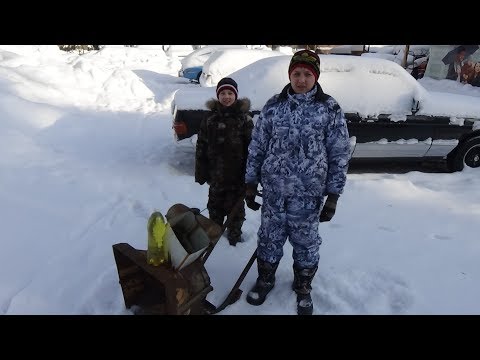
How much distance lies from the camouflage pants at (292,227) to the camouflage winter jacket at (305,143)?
3.4 inches

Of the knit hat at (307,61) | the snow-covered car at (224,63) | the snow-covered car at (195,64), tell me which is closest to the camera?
the knit hat at (307,61)

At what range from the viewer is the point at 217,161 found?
10.3 ft

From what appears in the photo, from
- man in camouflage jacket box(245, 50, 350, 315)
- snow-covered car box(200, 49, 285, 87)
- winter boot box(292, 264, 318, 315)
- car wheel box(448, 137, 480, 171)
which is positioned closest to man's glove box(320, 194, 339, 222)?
man in camouflage jacket box(245, 50, 350, 315)

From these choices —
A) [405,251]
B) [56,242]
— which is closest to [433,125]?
[405,251]

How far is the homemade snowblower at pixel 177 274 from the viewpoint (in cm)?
205

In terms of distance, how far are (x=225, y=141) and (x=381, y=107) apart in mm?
3090

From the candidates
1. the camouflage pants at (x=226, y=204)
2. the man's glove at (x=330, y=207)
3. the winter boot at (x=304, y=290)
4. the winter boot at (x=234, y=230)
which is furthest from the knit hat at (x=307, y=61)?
the winter boot at (x=234, y=230)

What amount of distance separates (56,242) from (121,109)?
22.0 feet

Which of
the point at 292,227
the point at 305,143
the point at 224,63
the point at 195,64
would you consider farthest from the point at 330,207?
the point at 195,64

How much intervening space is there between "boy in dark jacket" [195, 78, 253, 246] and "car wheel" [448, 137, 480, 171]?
4062 mm

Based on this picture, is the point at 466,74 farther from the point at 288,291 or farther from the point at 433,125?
the point at 288,291

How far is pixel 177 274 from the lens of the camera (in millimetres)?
2074

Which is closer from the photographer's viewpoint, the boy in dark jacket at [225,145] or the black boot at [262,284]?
the black boot at [262,284]

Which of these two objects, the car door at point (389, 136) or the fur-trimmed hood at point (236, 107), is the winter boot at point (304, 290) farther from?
the car door at point (389, 136)
